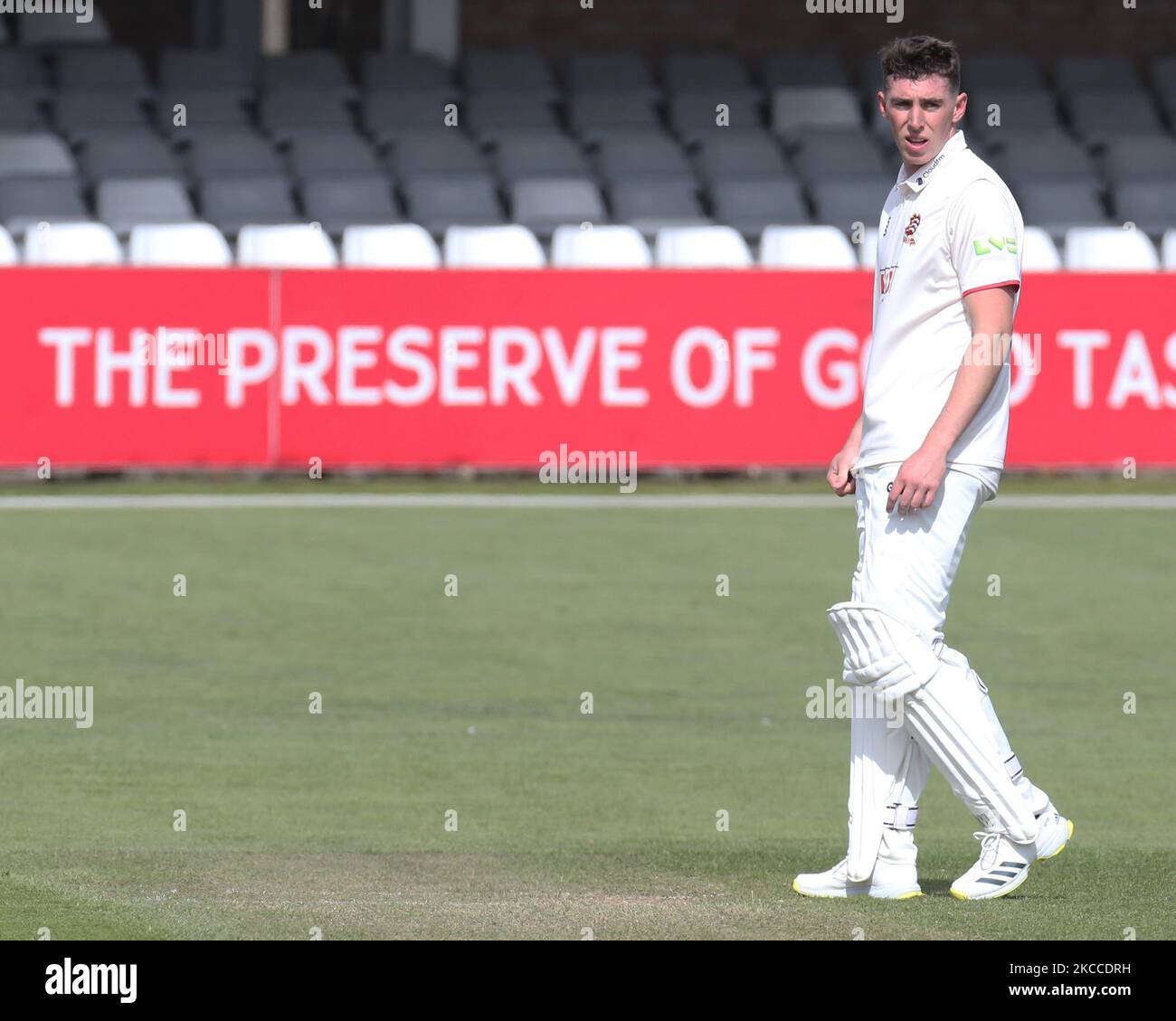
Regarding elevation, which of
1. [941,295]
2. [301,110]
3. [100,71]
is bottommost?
[941,295]

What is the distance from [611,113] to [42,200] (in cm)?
646

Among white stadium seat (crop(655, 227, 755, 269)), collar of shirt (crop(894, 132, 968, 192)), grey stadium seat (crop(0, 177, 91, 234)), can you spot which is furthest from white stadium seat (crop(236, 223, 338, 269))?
collar of shirt (crop(894, 132, 968, 192))

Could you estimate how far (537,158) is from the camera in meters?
22.4

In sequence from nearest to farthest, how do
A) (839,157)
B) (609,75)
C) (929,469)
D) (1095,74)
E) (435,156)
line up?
1. (929,469)
2. (435,156)
3. (839,157)
4. (609,75)
5. (1095,74)

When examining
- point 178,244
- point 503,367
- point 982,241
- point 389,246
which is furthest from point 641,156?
point 982,241

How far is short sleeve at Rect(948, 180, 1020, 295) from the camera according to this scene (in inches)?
229

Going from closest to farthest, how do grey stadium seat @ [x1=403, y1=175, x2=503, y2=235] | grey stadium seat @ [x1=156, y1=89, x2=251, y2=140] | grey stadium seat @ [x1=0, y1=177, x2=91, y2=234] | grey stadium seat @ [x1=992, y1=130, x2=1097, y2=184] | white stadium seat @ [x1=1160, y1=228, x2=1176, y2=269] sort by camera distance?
1. grey stadium seat @ [x1=0, y1=177, x2=91, y2=234]
2. white stadium seat @ [x1=1160, y1=228, x2=1176, y2=269]
3. grey stadium seat @ [x1=403, y1=175, x2=503, y2=235]
4. grey stadium seat @ [x1=156, y1=89, x2=251, y2=140]
5. grey stadium seat @ [x1=992, y1=130, x2=1097, y2=184]

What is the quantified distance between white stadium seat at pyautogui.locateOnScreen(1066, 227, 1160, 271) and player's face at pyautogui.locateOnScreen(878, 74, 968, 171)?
14.1 metres

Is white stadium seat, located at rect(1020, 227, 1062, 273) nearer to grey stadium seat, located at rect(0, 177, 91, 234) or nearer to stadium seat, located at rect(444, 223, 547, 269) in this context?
stadium seat, located at rect(444, 223, 547, 269)

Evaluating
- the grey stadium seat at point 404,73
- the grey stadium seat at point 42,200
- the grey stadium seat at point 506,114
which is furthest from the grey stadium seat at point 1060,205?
the grey stadium seat at point 42,200

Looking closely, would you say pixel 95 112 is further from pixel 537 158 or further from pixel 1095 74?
pixel 1095 74

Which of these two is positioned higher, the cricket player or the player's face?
the player's face

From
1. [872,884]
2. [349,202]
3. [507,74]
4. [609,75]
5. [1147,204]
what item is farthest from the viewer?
[609,75]

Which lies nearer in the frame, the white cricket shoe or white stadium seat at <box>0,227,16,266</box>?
the white cricket shoe
